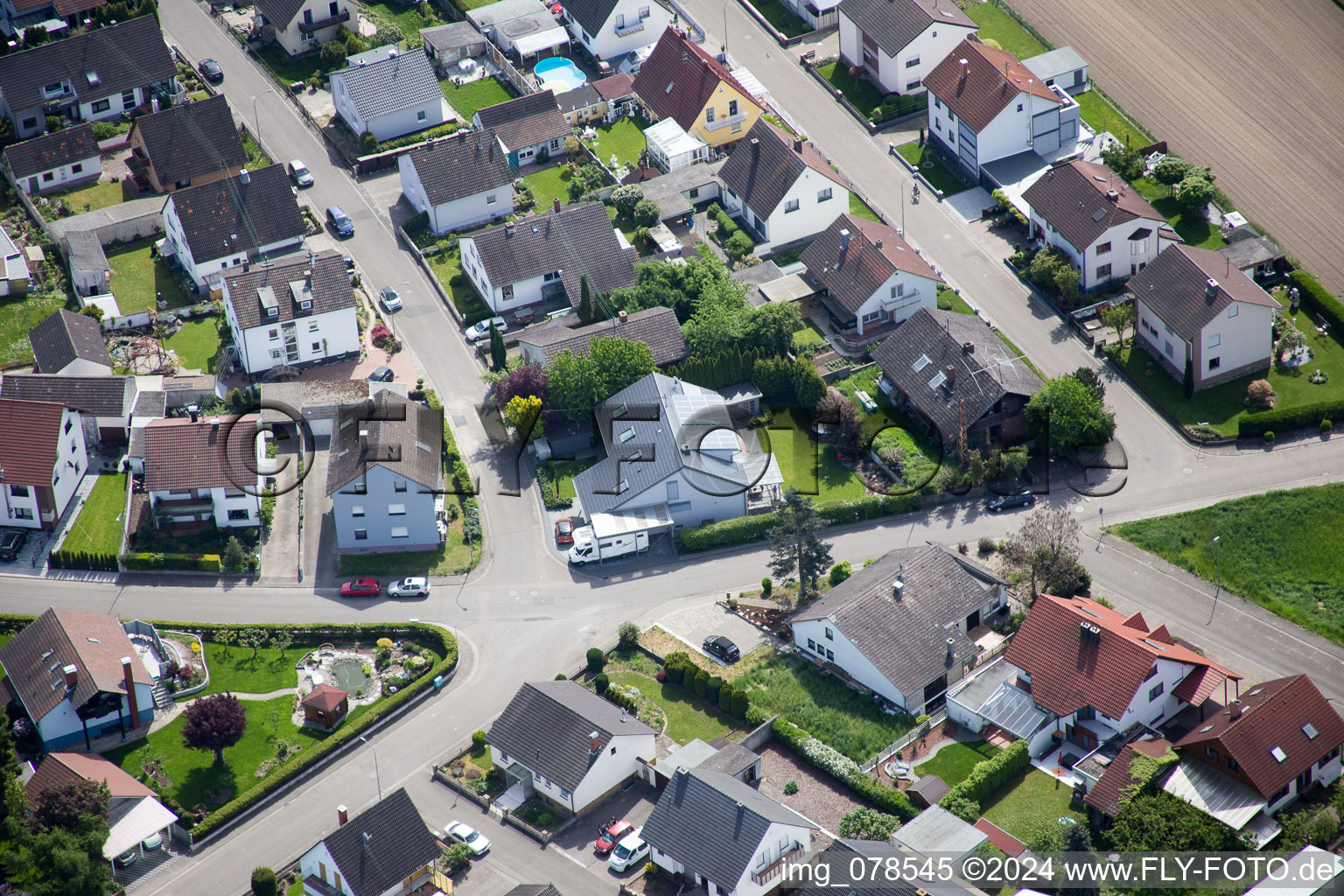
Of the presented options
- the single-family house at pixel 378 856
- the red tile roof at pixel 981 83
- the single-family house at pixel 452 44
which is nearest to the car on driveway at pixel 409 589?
the single-family house at pixel 378 856

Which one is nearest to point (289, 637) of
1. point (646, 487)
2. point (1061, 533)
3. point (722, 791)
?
point (646, 487)

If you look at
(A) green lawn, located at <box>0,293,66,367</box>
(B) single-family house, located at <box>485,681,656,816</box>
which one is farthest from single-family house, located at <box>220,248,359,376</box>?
(B) single-family house, located at <box>485,681,656,816</box>

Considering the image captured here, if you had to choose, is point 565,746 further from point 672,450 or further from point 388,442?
point 388,442

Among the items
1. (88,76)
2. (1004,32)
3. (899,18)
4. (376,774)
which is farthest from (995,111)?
(88,76)

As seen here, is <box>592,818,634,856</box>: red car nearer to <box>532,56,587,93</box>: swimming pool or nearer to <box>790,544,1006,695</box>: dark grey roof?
<box>790,544,1006,695</box>: dark grey roof

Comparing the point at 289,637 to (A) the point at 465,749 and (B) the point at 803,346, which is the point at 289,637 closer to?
(A) the point at 465,749

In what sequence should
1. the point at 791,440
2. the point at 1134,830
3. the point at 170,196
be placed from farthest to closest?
the point at 170,196 < the point at 791,440 < the point at 1134,830

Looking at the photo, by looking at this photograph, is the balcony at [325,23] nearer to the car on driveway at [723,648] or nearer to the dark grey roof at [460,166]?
the dark grey roof at [460,166]
